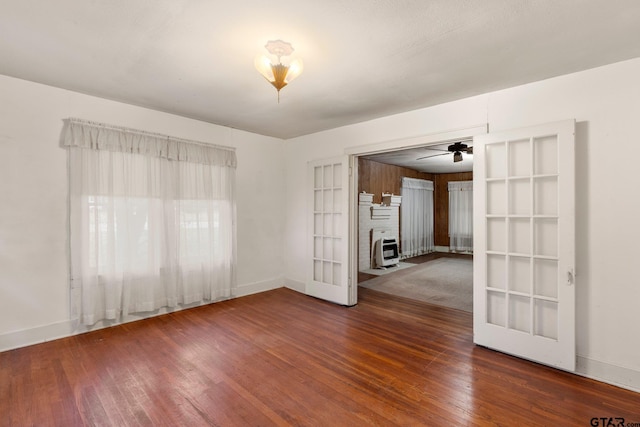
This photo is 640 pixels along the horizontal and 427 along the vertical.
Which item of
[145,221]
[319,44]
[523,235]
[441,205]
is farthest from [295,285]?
[441,205]

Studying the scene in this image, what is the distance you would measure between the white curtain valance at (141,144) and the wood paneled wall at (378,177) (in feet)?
11.1

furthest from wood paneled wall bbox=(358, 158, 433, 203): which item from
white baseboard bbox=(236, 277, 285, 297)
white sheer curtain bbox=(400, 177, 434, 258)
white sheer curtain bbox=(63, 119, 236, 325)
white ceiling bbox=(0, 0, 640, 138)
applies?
white ceiling bbox=(0, 0, 640, 138)

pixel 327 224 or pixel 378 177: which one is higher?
pixel 378 177

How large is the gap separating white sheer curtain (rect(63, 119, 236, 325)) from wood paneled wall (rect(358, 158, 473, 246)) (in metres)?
3.65

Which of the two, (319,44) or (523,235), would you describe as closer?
(319,44)

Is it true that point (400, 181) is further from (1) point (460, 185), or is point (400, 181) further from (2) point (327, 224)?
(2) point (327, 224)

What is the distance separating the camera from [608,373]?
7.72 ft

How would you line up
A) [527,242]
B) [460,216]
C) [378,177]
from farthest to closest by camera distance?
[460,216]
[378,177]
[527,242]

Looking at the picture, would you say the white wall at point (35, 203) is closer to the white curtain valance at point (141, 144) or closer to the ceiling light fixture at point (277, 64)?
the white curtain valance at point (141, 144)

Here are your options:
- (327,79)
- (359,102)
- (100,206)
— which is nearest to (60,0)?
(327,79)

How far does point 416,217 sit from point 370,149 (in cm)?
558

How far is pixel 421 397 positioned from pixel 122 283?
3.37 metres

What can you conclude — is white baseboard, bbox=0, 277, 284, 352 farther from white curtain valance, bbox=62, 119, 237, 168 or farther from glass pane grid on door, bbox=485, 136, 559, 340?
glass pane grid on door, bbox=485, 136, 559, 340

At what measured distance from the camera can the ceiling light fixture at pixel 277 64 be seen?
6.94 feet
